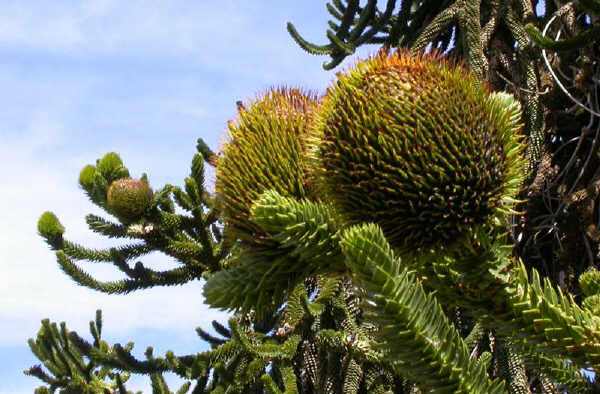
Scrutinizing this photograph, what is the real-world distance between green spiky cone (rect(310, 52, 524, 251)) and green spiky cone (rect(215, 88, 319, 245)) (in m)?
0.12

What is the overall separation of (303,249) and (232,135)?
37 centimetres

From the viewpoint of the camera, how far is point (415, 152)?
1.49 metres

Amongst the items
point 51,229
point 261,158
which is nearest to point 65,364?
point 51,229

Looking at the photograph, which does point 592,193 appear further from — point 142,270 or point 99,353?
point 99,353

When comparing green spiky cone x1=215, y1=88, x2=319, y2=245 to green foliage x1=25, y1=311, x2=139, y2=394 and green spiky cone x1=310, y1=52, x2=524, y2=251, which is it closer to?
green spiky cone x1=310, y1=52, x2=524, y2=251

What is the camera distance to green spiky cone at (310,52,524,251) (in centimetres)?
150

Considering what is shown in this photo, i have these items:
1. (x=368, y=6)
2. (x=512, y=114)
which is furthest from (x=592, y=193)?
(x=512, y=114)

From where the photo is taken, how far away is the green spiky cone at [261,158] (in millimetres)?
1692

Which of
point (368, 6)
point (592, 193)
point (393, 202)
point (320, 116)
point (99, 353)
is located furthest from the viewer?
point (368, 6)

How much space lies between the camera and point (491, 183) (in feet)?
5.18

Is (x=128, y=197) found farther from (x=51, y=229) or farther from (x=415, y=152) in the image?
(x=415, y=152)

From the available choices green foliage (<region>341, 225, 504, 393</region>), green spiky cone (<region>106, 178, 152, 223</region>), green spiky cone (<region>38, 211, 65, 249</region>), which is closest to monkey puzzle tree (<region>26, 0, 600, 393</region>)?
green foliage (<region>341, 225, 504, 393</region>)

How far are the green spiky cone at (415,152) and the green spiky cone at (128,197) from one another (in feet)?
7.62

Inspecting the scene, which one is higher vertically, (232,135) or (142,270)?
(142,270)
